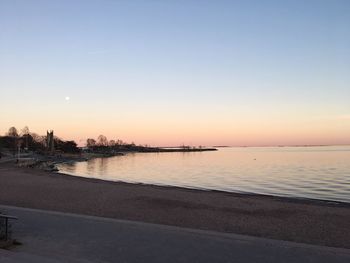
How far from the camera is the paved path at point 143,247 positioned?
8055 millimetres

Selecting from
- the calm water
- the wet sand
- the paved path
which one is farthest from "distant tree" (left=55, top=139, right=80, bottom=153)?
the paved path

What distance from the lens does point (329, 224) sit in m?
14.0

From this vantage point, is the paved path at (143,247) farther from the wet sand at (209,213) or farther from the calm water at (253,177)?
the calm water at (253,177)

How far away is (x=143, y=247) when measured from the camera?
8.92 meters

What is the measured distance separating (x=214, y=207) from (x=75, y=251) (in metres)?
9.86

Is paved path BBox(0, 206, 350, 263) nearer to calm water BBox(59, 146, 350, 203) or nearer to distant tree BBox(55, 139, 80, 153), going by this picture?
calm water BBox(59, 146, 350, 203)

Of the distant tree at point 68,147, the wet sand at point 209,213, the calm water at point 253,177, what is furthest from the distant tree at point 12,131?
the wet sand at point 209,213

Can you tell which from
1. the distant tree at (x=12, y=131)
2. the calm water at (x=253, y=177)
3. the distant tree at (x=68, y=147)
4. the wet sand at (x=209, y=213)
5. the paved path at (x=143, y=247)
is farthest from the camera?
the distant tree at (x=12, y=131)

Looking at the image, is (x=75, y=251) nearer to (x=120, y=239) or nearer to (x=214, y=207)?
(x=120, y=239)

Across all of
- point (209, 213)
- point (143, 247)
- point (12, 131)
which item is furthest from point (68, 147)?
point (143, 247)

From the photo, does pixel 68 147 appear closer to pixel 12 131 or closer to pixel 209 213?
pixel 12 131

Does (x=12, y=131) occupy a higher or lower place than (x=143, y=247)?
higher

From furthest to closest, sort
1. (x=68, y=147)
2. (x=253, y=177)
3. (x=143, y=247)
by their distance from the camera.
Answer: (x=68, y=147) → (x=253, y=177) → (x=143, y=247)

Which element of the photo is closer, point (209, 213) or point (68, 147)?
point (209, 213)
